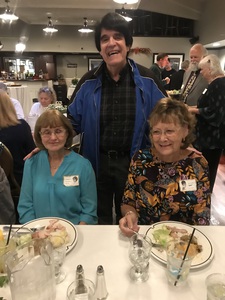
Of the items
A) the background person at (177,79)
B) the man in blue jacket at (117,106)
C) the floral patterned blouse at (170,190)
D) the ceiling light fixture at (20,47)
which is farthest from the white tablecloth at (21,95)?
the floral patterned blouse at (170,190)

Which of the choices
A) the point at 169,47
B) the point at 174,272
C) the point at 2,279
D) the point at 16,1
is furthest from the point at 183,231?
the point at 169,47

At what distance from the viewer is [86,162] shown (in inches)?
63.9

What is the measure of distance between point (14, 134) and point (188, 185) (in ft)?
5.46

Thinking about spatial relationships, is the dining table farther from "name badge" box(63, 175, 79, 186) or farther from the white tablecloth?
the white tablecloth

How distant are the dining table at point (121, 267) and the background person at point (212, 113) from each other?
1.71 m

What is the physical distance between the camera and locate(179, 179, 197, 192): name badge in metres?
1.36

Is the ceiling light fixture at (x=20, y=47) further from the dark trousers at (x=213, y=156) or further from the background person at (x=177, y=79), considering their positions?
the dark trousers at (x=213, y=156)

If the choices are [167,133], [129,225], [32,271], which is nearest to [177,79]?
[167,133]

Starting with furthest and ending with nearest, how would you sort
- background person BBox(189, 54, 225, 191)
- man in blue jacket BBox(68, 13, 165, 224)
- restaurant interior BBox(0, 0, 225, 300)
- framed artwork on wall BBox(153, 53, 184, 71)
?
1. framed artwork on wall BBox(153, 53, 184, 71)
2. background person BBox(189, 54, 225, 191)
3. man in blue jacket BBox(68, 13, 165, 224)
4. restaurant interior BBox(0, 0, 225, 300)

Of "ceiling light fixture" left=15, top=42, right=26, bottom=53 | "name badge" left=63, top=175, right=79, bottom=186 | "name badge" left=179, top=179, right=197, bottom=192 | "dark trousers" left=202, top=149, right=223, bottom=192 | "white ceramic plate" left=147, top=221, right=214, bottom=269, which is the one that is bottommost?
"dark trousers" left=202, top=149, right=223, bottom=192

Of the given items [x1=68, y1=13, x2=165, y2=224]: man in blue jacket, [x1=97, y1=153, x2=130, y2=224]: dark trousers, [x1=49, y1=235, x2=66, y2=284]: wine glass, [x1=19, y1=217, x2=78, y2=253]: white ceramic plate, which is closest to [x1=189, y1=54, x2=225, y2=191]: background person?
[x1=68, y1=13, x2=165, y2=224]: man in blue jacket

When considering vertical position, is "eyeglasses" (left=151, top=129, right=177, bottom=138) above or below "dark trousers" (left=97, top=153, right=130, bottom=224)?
above

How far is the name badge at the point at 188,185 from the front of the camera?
53.4 inches

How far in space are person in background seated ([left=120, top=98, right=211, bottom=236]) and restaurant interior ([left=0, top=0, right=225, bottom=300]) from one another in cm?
17
